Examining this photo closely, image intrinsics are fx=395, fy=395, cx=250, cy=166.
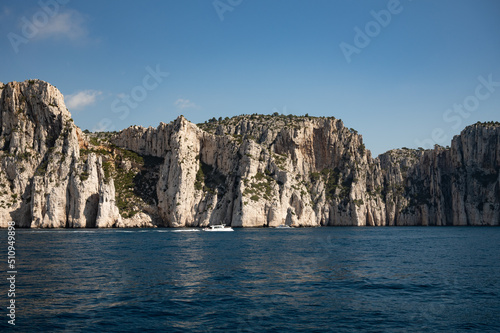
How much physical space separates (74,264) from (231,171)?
11645 centimetres

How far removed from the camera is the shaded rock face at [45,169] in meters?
125

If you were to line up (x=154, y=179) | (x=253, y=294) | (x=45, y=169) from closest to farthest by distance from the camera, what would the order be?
1. (x=253, y=294)
2. (x=45, y=169)
3. (x=154, y=179)

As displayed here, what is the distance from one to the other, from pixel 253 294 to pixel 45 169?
118003mm

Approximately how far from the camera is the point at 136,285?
35.8 meters

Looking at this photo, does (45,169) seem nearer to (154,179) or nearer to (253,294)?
(154,179)

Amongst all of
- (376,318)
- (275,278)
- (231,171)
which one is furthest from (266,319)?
(231,171)

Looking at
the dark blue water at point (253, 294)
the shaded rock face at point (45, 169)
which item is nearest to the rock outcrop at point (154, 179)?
the shaded rock face at point (45, 169)

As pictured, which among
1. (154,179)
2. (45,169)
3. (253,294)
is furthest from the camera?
(154,179)

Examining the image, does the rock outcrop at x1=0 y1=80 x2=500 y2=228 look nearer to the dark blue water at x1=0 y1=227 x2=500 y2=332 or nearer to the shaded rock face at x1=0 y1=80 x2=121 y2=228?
the shaded rock face at x1=0 y1=80 x2=121 y2=228

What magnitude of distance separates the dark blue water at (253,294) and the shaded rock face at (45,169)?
77.7m

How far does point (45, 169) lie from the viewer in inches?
5089

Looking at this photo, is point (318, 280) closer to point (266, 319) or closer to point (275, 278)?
point (275, 278)

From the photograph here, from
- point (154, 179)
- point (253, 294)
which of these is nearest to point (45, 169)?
point (154, 179)

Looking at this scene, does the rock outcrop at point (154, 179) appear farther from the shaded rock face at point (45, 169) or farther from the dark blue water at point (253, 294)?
the dark blue water at point (253, 294)
